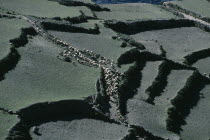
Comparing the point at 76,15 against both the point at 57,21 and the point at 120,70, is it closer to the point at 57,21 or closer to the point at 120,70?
the point at 57,21

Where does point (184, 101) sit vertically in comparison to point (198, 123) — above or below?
above

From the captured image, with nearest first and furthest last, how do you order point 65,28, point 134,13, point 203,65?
point 65,28
point 203,65
point 134,13

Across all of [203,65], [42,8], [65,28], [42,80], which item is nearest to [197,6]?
[203,65]

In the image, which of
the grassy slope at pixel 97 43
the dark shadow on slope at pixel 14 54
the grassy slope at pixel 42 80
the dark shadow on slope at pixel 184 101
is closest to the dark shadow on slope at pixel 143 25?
the grassy slope at pixel 97 43

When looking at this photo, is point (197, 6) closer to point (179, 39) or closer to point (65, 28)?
point (179, 39)

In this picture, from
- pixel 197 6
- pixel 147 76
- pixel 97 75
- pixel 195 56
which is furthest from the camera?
pixel 197 6

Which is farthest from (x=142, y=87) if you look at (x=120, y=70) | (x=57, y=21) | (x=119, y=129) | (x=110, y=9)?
(x=110, y=9)

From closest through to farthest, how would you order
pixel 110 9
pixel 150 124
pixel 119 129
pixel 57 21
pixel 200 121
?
pixel 119 129 → pixel 150 124 → pixel 200 121 → pixel 57 21 → pixel 110 9
